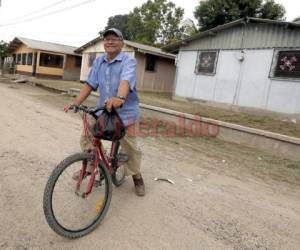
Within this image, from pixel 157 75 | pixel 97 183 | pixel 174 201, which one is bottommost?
pixel 174 201

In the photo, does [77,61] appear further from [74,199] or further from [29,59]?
[74,199]

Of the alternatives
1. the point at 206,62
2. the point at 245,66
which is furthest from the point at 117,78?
the point at 206,62

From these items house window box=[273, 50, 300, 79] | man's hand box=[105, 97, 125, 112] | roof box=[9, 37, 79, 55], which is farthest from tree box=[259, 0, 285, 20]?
man's hand box=[105, 97, 125, 112]

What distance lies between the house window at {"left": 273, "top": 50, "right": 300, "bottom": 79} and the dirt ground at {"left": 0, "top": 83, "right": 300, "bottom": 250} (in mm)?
5528

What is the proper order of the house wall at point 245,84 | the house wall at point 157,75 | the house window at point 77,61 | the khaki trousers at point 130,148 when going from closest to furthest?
the khaki trousers at point 130,148
the house wall at point 245,84
the house wall at point 157,75
the house window at point 77,61

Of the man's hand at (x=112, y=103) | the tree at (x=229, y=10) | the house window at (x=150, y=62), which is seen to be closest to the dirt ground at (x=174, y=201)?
the man's hand at (x=112, y=103)

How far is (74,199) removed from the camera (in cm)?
273

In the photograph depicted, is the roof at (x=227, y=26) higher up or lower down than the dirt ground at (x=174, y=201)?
higher up

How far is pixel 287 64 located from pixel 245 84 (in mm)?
1724

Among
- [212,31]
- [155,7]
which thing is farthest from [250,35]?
[155,7]

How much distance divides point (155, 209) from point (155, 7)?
126ft

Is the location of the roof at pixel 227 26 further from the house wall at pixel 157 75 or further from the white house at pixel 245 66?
the house wall at pixel 157 75

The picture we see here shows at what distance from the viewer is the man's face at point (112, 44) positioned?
2746mm

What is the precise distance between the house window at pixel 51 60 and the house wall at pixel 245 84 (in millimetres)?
17250
